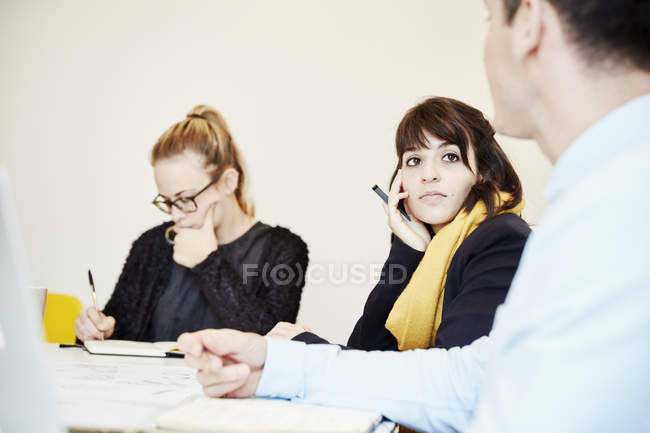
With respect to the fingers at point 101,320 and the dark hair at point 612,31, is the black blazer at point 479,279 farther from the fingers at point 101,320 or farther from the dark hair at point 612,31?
the fingers at point 101,320

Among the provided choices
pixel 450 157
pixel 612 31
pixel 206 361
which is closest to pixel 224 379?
pixel 206 361

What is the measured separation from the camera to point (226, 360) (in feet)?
2.59

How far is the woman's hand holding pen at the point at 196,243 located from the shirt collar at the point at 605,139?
1702 mm

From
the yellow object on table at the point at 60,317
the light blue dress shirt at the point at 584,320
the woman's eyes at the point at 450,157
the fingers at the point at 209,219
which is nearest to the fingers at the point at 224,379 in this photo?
the light blue dress shirt at the point at 584,320

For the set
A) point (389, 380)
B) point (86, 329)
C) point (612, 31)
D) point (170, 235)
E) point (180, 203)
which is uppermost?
point (612, 31)

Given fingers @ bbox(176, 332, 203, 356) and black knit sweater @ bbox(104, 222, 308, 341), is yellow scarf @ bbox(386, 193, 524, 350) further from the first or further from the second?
fingers @ bbox(176, 332, 203, 356)

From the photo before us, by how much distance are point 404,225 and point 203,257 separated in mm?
794

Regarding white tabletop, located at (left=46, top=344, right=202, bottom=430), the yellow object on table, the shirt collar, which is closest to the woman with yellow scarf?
white tabletop, located at (left=46, top=344, right=202, bottom=430)

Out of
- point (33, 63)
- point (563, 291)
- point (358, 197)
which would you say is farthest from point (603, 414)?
point (33, 63)

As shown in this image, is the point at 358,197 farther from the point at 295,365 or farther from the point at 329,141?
the point at 295,365

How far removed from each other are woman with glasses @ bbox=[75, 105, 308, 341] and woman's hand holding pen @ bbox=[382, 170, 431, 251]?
0.48 metres

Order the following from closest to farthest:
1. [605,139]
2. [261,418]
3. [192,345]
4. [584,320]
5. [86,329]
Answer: [584,320]
[605,139]
[261,418]
[192,345]
[86,329]

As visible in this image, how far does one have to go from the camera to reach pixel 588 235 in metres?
0.39

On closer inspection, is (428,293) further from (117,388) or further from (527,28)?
(527,28)
